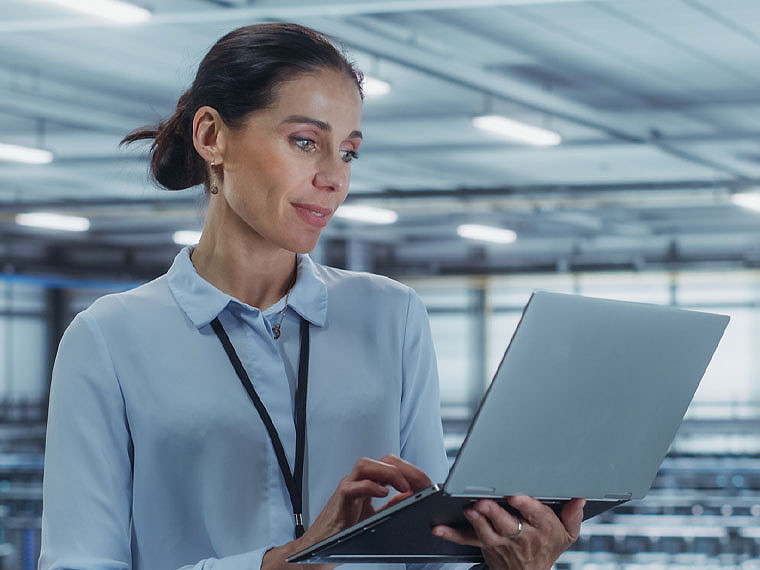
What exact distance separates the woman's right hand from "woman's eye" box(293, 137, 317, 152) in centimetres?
34

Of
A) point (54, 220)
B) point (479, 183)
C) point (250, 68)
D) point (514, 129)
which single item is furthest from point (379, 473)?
point (479, 183)

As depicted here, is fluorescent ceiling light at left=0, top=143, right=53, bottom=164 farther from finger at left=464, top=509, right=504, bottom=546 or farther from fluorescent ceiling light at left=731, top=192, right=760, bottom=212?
finger at left=464, top=509, right=504, bottom=546

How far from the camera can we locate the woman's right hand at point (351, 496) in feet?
3.71

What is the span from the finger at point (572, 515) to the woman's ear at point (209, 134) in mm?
540

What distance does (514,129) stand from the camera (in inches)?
313

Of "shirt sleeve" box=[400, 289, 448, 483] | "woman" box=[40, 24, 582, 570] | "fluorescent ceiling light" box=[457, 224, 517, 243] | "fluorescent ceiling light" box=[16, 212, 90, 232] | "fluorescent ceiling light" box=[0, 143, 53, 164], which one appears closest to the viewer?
"woman" box=[40, 24, 582, 570]

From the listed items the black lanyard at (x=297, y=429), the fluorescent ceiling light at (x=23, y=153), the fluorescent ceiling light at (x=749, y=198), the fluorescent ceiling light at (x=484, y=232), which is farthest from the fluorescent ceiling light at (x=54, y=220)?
the black lanyard at (x=297, y=429)

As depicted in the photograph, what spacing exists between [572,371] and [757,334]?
17547 mm

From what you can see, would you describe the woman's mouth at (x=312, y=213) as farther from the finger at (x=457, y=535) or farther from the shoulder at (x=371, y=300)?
the finger at (x=457, y=535)

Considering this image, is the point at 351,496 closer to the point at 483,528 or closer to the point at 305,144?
the point at 483,528

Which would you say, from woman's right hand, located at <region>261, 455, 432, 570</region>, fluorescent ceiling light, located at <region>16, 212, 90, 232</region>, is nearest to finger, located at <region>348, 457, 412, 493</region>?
woman's right hand, located at <region>261, 455, 432, 570</region>

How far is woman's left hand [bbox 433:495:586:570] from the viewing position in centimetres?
109

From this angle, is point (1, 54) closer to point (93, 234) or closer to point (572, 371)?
point (572, 371)

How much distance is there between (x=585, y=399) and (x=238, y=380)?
15.4 inches
